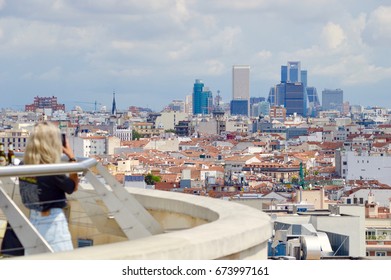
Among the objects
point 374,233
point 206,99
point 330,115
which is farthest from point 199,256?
point 206,99

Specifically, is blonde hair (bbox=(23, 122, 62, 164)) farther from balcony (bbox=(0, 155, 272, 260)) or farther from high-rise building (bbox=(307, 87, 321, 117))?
high-rise building (bbox=(307, 87, 321, 117))

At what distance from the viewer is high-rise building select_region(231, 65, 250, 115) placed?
574 ft

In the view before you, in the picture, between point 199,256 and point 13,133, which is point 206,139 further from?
point 199,256

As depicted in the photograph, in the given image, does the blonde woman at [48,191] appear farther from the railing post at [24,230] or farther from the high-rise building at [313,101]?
the high-rise building at [313,101]

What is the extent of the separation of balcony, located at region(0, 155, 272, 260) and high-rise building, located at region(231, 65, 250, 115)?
6594 inches

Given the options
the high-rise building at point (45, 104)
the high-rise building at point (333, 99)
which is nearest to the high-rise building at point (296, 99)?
the high-rise building at point (333, 99)

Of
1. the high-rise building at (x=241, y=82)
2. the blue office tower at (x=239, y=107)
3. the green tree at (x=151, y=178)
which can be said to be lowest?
the green tree at (x=151, y=178)

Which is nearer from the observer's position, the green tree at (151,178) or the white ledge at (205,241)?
the white ledge at (205,241)

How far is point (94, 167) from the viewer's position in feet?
12.0

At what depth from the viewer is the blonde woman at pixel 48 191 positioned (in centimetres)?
328

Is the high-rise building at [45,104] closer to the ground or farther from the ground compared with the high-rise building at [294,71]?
closer to the ground

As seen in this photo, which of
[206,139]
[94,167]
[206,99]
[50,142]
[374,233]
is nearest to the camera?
[50,142]

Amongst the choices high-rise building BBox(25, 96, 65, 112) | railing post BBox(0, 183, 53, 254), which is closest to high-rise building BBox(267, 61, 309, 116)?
high-rise building BBox(25, 96, 65, 112)

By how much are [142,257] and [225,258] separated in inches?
15.7
